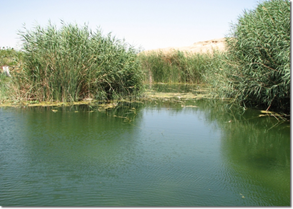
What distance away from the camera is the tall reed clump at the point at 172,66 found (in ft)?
43.2

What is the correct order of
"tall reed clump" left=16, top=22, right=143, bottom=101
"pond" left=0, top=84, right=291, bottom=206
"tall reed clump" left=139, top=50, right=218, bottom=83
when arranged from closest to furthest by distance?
"pond" left=0, top=84, right=291, bottom=206 < "tall reed clump" left=16, top=22, right=143, bottom=101 < "tall reed clump" left=139, top=50, right=218, bottom=83

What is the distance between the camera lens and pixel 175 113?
620 cm

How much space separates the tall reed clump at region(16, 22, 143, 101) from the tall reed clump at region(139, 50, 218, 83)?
5856 millimetres

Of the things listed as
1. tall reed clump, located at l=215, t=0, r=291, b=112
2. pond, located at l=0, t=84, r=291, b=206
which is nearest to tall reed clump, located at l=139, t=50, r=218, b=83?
tall reed clump, located at l=215, t=0, r=291, b=112

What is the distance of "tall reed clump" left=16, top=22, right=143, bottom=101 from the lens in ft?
22.3

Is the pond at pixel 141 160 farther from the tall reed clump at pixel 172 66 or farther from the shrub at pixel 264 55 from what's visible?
the tall reed clump at pixel 172 66

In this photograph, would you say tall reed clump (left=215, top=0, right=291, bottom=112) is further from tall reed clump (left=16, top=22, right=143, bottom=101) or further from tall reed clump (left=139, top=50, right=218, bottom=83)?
tall reed clump (left=139, top=50, right=218, bottom=83)

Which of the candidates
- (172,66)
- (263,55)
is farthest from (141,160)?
(172,66)

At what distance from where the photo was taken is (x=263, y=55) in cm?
572

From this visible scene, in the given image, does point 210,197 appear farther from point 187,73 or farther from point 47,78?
point 187,73

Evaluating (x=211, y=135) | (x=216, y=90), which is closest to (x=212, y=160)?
(x=211, y=135)

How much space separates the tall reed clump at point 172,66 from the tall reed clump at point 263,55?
6.52 meters

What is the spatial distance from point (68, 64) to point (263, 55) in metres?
3.95

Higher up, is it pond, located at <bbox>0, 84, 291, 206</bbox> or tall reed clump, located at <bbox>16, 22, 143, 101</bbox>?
tall reed clump, located at <bbox>16, 22, 143, 101</bbox>
